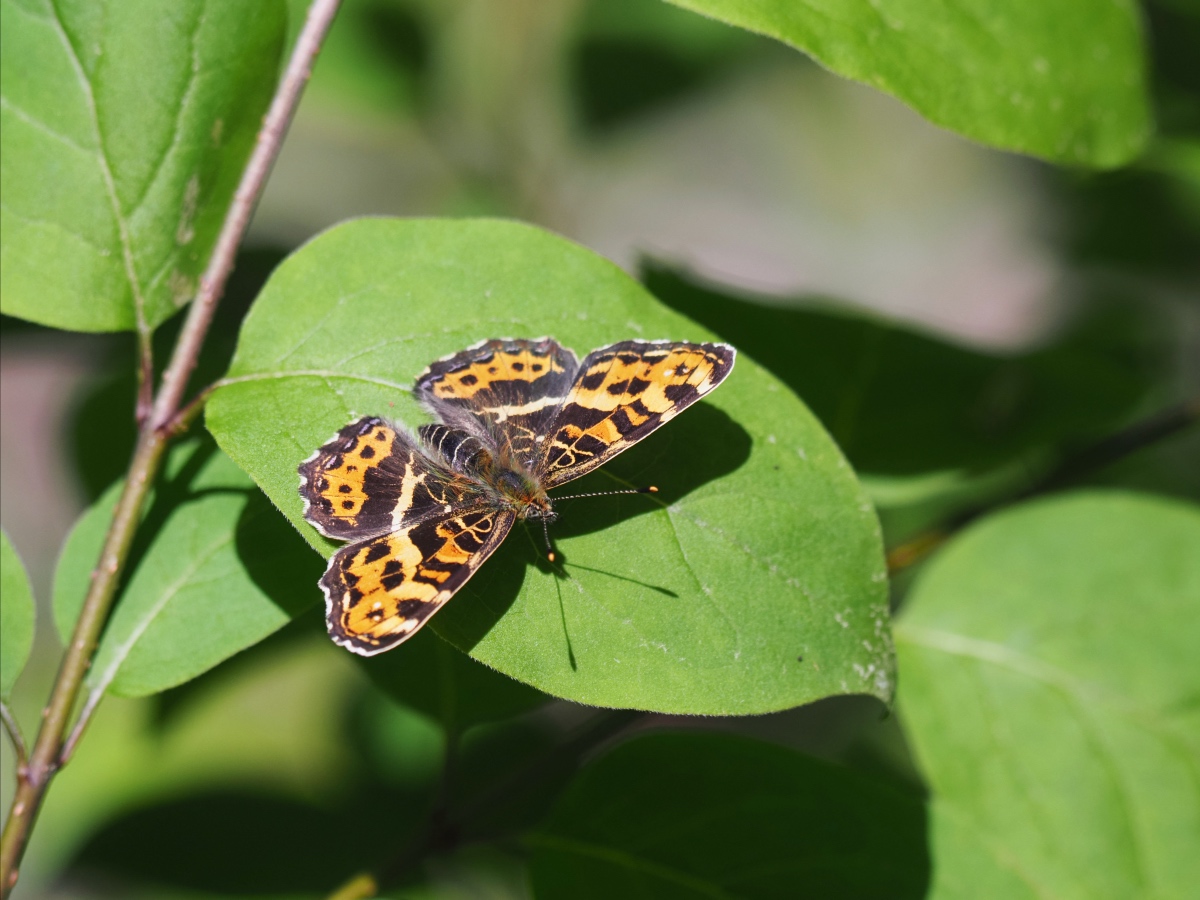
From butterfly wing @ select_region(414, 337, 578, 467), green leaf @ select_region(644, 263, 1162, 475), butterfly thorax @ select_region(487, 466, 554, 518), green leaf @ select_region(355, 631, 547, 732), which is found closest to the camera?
butterfly wing @ select_region(414, 337, 578, 467)

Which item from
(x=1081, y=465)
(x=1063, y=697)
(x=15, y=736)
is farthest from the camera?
(x=1081, y=465)

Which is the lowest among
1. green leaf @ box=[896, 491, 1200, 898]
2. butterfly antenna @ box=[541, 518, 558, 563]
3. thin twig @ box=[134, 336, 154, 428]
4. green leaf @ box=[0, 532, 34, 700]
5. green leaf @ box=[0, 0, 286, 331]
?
green leaf @ box=[896, 491, 1200, 898]

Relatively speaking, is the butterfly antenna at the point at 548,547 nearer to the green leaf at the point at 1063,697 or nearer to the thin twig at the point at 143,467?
the thin twig at the point at 143,467

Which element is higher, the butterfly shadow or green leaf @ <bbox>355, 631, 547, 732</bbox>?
the butterfly shadow

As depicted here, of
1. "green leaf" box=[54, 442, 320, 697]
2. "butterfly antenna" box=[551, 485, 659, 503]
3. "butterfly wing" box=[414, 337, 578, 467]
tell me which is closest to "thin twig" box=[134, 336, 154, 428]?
"green leaf" box=[54, 442, 320, 697]

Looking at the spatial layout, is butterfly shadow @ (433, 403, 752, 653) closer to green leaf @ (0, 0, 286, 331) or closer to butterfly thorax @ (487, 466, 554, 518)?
butterfly thorax @ (487, 466, 554, 518)

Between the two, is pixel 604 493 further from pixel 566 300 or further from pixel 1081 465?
pixel 1081 465

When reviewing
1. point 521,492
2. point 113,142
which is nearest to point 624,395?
point 521,492
